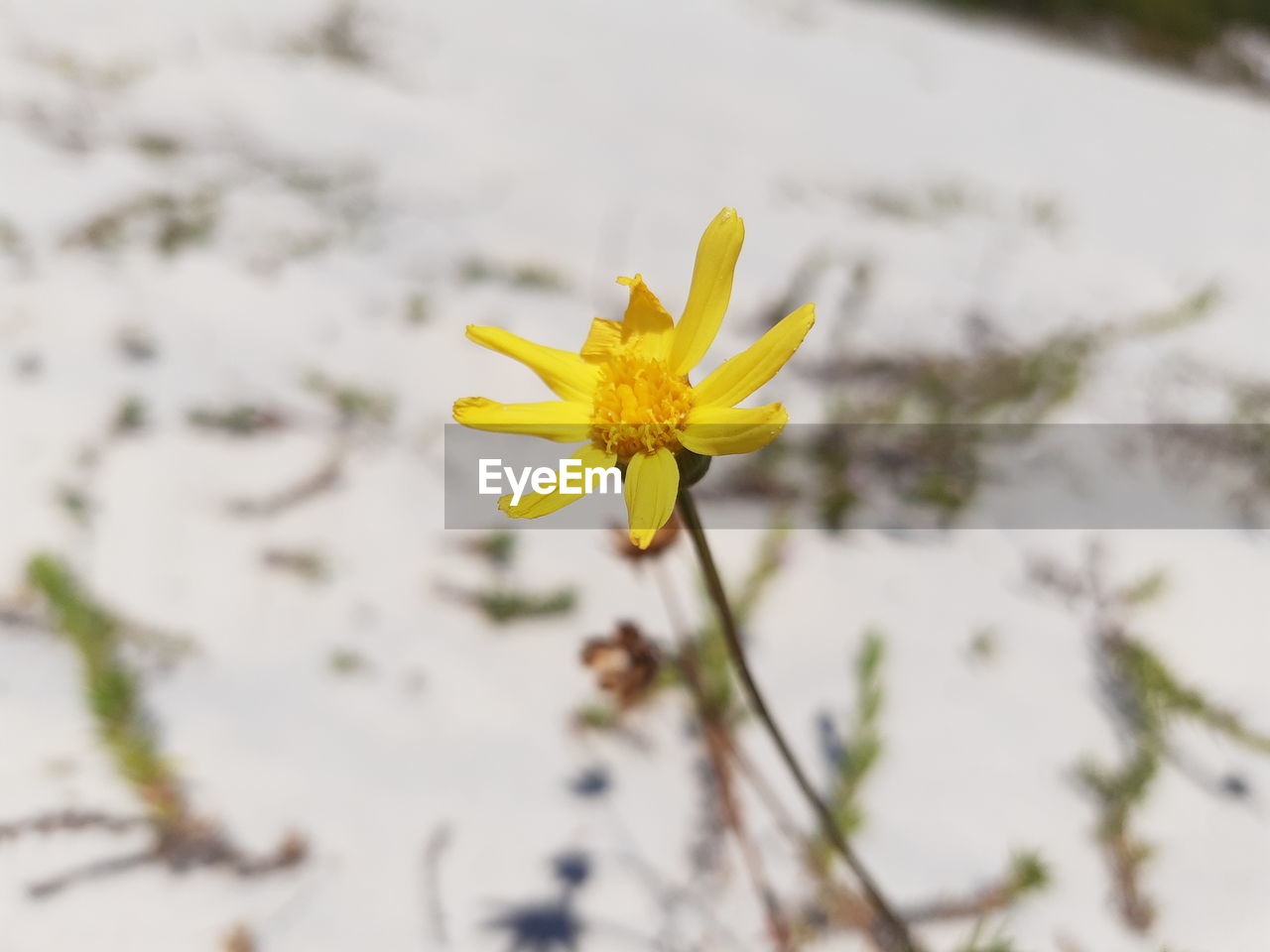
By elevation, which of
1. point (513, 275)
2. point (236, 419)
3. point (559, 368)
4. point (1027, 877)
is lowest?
point (1027, 877)

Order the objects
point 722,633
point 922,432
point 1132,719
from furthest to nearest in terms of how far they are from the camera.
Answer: point 922,432
point 1132,719
point 722,633

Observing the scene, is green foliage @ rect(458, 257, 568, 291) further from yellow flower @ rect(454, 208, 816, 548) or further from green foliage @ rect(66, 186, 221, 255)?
yellow flower @ rect(454, 208, 816, 548)

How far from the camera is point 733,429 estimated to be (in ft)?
2.94

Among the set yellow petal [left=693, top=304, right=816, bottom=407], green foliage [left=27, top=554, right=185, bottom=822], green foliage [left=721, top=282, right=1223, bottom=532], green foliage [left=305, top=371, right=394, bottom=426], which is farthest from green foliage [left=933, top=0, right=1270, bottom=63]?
green foliage [left=27, top=554, right=185, bottom=822]

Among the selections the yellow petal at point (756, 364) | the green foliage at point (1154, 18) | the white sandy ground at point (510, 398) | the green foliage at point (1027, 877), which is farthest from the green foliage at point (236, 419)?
the green foliage at point (1154, 18)

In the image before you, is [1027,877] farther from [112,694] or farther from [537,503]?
[112,694]

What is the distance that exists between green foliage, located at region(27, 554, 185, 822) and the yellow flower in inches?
49.0

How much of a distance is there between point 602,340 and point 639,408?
0.18 meters

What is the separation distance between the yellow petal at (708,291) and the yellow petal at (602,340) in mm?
99

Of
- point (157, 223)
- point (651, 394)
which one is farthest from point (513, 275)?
point (651, 394)

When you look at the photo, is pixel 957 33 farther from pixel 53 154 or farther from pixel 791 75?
pixel 53 154

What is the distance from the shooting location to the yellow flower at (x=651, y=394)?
889 mm

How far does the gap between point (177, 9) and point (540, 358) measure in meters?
3.93

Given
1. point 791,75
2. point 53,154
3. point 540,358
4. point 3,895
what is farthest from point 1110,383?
point 53,154
